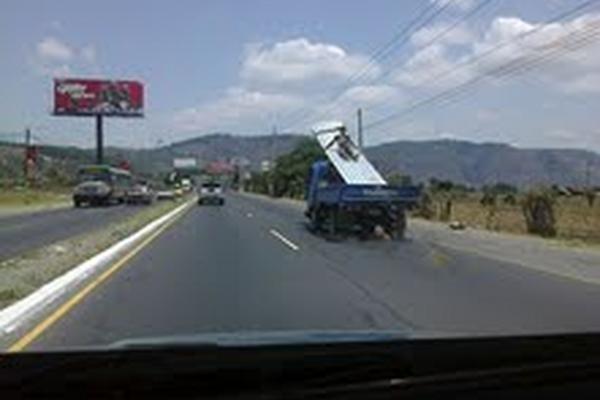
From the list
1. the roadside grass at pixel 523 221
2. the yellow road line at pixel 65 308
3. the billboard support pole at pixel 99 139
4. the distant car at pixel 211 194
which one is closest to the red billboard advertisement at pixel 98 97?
the billboard support pole at pixel 99 139

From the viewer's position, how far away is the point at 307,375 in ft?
14.2

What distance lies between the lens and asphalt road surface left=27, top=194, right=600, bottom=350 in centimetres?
1538

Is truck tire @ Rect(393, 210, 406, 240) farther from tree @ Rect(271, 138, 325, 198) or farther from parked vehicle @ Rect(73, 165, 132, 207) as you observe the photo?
tree @ Rect(271, 138, 325, 198)

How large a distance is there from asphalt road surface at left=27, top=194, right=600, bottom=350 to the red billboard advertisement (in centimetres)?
11212

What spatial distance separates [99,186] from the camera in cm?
8875

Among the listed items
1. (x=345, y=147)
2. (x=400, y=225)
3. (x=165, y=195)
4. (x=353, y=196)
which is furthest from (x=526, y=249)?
(x=165, y=195)

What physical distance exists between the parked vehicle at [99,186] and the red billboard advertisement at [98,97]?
46546mm

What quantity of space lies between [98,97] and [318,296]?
12543 cm

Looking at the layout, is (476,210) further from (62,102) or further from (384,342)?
(62,102)

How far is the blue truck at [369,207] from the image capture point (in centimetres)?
3950

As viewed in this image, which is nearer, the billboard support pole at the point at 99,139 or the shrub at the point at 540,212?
the shrub at the point at 540,212

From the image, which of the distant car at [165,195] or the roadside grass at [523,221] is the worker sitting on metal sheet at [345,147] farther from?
the distant car at [165,195]

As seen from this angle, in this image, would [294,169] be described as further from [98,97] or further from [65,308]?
[65,308]

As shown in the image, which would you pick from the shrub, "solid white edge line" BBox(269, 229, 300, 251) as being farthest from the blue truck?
the shrub
